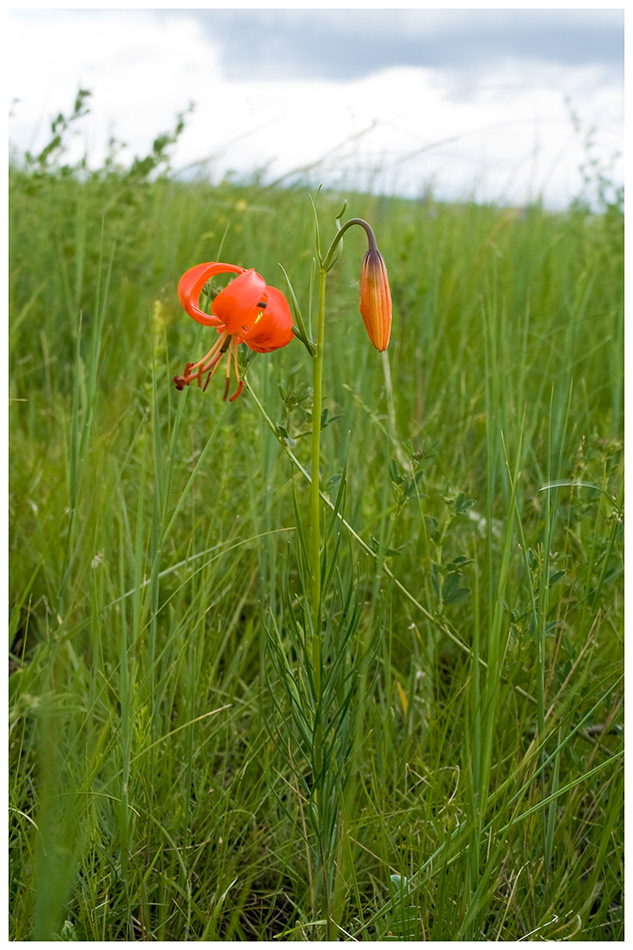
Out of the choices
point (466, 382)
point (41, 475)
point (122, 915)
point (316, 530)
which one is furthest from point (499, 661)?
point (466, 382)

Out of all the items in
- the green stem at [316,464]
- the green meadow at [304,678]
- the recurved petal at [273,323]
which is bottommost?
the green meadow at [304,678]

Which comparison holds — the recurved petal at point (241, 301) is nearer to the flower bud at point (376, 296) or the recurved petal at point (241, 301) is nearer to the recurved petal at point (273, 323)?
the recurved petal at point (273, 323)

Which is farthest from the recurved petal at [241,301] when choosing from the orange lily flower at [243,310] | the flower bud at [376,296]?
the flower bud at [376,296]

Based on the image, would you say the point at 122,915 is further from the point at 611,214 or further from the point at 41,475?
the point at 611,214

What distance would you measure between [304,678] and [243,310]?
1.65 ft

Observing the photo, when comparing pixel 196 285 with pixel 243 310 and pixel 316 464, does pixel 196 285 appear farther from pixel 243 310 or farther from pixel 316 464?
pixel 316 464

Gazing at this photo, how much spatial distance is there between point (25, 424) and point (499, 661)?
1.56 metres

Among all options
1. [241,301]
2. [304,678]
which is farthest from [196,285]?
[304,678]

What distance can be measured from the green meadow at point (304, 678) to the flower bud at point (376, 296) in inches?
2.5

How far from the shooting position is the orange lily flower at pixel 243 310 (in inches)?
30.6

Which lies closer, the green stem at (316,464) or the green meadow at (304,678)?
the green stem at (316,464)

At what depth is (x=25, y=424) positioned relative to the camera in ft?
6.64

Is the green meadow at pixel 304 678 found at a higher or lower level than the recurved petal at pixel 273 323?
lower

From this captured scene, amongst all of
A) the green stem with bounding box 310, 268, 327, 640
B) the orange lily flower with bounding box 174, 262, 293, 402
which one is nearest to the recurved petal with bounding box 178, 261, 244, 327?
the orange lily flower with bounding box 174, 262, 293, 402
